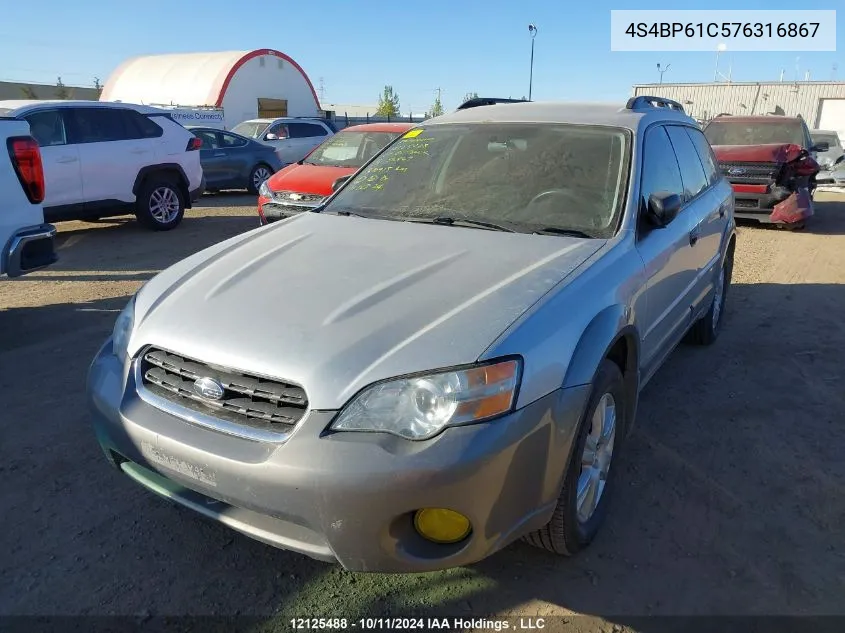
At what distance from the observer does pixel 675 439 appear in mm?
3645

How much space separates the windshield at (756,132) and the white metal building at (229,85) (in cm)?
2352

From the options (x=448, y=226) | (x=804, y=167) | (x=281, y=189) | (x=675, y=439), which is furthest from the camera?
(x=804, y=167)

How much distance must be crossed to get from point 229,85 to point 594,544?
31.9 m

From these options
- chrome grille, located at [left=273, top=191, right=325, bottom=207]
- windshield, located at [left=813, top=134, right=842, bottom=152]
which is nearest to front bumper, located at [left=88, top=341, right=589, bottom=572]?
chrome grille, located at [left=273, top=191, right=325, bottom=207]

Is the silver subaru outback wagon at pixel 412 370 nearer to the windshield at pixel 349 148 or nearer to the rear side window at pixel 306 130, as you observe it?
the windshield at pixel 349 148

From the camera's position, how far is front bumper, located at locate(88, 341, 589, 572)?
1954 mm

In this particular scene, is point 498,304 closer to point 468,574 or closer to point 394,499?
point 394,499

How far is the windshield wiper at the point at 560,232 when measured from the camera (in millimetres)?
2996

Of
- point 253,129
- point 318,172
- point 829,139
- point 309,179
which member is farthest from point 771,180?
point 253,129

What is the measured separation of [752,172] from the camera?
10516 millimetres

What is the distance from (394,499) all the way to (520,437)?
0.42 m

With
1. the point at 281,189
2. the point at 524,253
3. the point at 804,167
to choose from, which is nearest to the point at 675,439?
the point at 524,253

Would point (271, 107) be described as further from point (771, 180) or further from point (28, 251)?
point (28, 251)

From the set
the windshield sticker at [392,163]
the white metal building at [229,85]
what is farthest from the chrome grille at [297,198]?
the white metal building at [229,85]
